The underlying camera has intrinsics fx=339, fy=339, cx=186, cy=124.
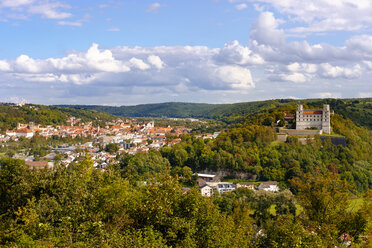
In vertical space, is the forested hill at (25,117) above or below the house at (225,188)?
above

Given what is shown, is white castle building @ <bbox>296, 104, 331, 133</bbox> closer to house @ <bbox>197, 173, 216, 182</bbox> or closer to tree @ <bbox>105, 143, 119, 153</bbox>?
house @ <bbox>197, 173, 216, 182</bbox>

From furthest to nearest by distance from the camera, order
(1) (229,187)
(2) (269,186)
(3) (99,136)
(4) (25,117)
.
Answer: (4) (25,117) → (3) (99,136) → (1) (229,187) → (2) (269,186)

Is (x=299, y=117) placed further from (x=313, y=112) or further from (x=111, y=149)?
(x=111, y=149)

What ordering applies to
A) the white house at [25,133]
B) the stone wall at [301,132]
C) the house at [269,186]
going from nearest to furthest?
the house at [269,186] < the stone wall at [301,132] < the white house at [25,133]

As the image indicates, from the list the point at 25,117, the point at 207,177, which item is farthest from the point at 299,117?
the point at 25,117

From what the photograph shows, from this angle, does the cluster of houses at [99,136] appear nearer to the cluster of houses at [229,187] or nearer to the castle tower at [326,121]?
the castle tower at [326,121]

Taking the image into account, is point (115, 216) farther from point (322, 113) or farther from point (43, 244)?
point (322, 113)

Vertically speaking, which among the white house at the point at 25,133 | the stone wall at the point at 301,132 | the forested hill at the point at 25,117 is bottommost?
the white house at the point at 25,133

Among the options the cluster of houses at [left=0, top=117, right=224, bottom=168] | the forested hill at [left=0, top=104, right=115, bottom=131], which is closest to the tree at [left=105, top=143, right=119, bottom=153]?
the cluster of houses at [left=0, top=117, right=224, bottom=168]

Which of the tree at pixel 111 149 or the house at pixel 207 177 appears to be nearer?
the house at pixel 207 177

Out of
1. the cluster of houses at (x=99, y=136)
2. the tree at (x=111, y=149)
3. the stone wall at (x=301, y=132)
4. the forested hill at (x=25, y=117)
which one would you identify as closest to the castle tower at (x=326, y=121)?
the stone wall at (x=301, y=132)

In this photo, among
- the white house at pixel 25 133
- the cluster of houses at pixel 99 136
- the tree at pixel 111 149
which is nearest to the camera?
the tree at pixel 111 149
